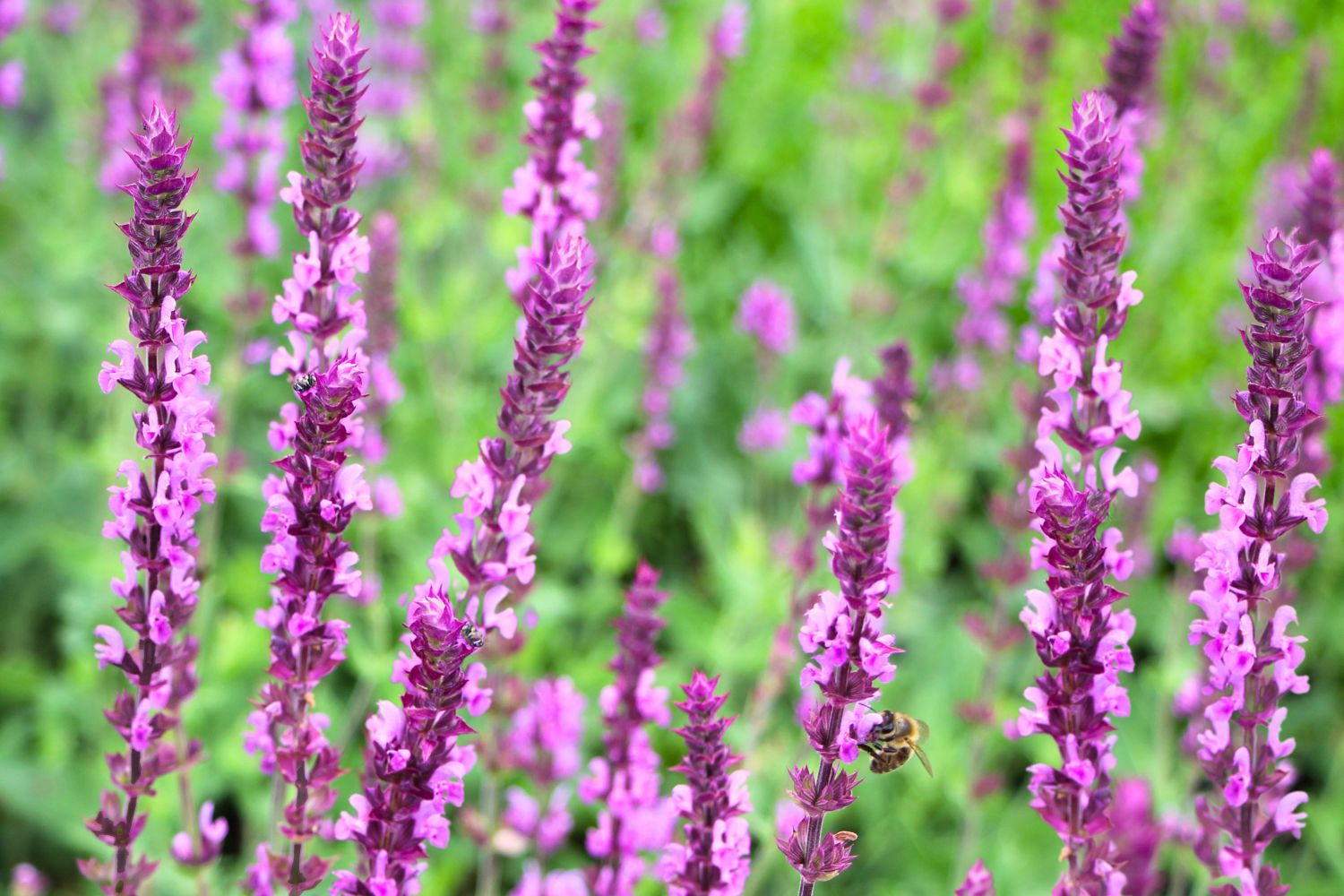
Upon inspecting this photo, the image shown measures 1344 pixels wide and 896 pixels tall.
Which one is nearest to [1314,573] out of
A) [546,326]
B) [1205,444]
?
[1205,444]

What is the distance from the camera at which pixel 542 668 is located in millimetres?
5590

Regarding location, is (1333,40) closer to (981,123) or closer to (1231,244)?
(1231,244)

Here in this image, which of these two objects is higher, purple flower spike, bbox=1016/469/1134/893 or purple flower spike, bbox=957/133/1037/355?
purple flower spike, bbox=957/133/1037/355

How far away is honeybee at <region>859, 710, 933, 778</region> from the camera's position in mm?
2770

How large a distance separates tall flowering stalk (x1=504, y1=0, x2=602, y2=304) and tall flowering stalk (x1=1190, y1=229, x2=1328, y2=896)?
5.25ft

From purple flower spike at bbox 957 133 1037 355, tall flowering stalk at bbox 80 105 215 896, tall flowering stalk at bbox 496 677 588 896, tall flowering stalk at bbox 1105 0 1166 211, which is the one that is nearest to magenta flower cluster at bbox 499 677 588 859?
tall flowering stalk at bbox 496 677 588 896

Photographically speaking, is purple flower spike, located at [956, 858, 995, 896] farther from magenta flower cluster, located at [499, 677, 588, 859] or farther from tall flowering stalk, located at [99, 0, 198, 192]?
tall flowering stalk, located at [99, 0, 198, 192]

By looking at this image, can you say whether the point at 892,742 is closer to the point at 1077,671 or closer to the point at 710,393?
the point at 1077,671

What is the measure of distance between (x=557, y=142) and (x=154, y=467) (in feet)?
4.54

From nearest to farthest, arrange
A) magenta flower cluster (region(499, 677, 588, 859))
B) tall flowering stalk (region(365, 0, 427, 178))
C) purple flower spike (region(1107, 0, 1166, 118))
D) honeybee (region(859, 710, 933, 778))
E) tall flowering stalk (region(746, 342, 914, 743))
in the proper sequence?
honeybee (region(859, 710, 933, 778)) < tall flowering stalk (region(746, 342, 914, 743)) < magenta flower cluster (region(499, 677, 588, 859)) < purple flower spike (region(1107, 0, 1166, 118)) < tall flowering stalk (region(365, 0, 427, 178))

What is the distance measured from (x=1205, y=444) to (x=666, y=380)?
3.10 m

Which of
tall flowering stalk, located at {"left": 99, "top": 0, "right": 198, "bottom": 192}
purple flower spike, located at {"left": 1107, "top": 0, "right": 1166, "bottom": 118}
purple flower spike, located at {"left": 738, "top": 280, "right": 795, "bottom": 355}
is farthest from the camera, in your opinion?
purple flower spike, located at {"left": 738, "top": 280, "right": 795, "bottom": 355}

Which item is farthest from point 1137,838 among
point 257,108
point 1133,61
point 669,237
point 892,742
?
point 669,237

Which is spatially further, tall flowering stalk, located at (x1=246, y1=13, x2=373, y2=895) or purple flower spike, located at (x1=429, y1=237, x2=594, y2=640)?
purple flower spike, located at (x1=429, y1=237, x2=594, y2=640)
